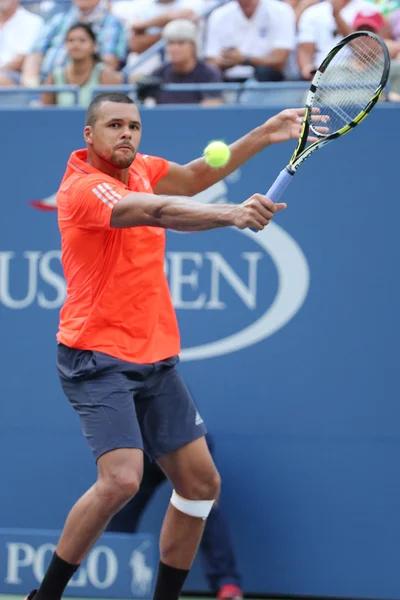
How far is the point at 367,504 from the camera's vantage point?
4.48m

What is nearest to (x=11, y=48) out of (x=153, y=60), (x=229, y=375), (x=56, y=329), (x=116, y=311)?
(x=153, y=60)

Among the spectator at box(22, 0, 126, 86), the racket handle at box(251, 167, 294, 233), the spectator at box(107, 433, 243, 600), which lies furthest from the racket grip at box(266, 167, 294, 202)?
the spectator at box(22, 0, 126, 86)

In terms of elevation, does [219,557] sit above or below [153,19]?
below

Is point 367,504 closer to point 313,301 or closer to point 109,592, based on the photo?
point 313,301

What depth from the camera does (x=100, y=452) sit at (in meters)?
3.52

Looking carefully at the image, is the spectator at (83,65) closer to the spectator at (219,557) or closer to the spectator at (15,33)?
the spectator at (15,33)

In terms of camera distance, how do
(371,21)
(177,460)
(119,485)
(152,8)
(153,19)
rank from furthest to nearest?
1. (152,8)
2. (153,19)
3. (371,21)
4. (177,460)
5. (119,485)

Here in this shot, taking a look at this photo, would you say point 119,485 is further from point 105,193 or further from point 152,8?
point 152,8

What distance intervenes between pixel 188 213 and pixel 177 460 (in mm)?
1050

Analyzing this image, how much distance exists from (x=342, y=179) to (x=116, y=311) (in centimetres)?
143

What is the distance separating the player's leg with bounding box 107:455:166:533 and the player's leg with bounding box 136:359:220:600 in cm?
75

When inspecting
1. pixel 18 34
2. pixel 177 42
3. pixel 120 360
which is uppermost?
pixel 18 34

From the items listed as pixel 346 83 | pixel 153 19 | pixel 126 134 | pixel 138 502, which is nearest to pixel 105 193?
pixel 126 134

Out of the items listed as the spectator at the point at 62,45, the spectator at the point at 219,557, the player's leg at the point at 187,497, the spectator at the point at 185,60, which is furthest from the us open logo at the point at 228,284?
the spectator at the point at 62,45
